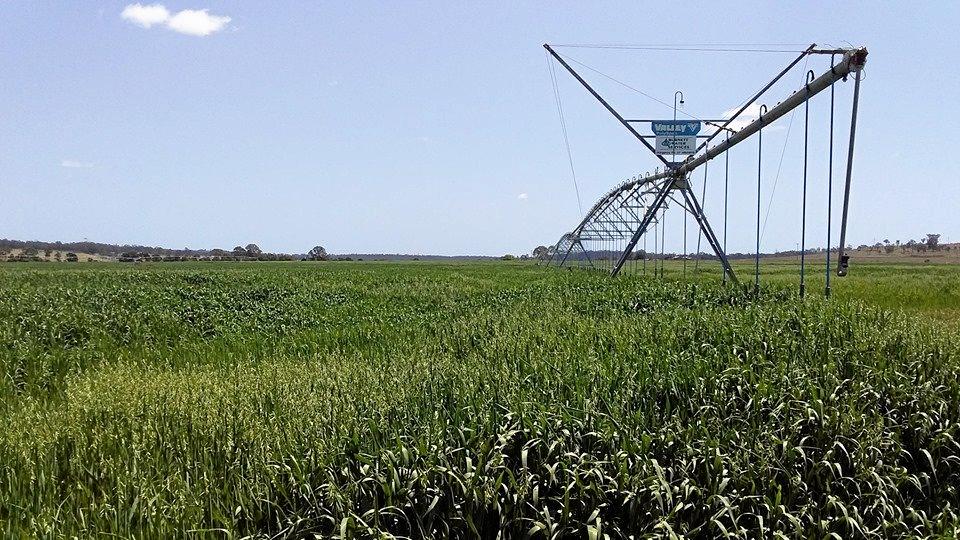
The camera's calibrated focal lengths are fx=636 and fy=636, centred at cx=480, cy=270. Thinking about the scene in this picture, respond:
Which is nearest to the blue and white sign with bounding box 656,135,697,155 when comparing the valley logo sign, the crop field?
the valley logo sign

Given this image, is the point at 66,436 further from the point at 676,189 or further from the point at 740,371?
the point at 676,189

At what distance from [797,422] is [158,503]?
4825mm

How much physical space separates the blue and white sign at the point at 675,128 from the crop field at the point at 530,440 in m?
12.7

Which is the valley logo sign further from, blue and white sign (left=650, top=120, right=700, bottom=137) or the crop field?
the crop field

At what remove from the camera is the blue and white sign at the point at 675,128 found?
68.5ft

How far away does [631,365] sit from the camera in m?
6.73

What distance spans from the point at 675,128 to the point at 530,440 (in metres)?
18.6

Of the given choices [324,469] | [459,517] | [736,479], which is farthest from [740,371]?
[324,469]

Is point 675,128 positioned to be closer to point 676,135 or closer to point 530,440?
point 676,135

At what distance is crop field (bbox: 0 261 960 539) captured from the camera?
13.3ft

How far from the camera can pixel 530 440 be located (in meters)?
4.48

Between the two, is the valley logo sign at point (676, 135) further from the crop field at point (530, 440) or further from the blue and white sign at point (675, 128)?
the crop field at point (530, 440)

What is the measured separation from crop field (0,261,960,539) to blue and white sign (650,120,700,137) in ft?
41.7

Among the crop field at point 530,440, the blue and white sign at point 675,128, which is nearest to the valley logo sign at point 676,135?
the blue and white sign at point 675,128
